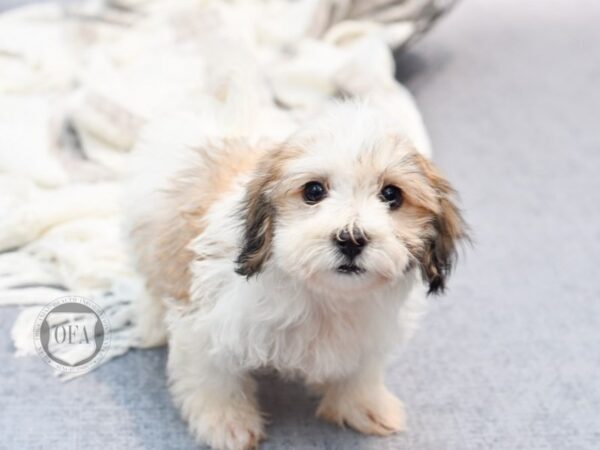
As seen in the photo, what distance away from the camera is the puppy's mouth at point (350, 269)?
3.90 feet

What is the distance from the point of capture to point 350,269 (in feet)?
3.92

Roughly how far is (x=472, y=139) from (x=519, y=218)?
1.71 feet

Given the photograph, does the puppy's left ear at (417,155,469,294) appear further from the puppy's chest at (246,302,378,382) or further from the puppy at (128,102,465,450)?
the puppy's chest at (246,302,378,382)

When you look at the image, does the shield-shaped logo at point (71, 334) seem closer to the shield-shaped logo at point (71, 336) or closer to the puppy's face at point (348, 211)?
the shield-shaped logo at point (71, 336)

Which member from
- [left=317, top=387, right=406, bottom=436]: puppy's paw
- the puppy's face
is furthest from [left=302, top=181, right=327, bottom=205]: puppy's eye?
[left=317, top=387, right=406, bottom=436]: puppy's paw

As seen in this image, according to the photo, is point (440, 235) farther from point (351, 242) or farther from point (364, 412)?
point (364, 412)

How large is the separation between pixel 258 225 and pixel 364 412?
549 millimetres

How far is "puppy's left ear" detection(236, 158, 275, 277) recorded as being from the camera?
4.16 ft

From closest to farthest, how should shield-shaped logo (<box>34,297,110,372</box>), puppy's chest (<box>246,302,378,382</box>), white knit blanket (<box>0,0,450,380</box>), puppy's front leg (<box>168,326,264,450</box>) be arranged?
puppy's chest (<box>246,302,378,382</box>) < puppy's front leg (<box>168,326,264,450</box>) < shield-shaped logo (<box>34,297,110,372</box>) < white knit blanket (<box>0,0,450,380</box>)

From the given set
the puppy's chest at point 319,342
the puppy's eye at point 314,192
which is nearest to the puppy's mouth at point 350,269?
Answer: the puppy's eye at point 314,192

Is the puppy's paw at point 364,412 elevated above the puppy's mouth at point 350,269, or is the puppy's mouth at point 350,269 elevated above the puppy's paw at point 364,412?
the puppy's mouth at point 350,269

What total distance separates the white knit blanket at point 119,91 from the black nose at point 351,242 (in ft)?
2.37

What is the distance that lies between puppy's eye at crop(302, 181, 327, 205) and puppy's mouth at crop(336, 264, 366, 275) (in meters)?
0.12

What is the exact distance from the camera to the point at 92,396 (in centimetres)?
165
